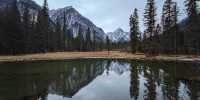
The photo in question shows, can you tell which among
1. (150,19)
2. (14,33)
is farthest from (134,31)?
(14,33)

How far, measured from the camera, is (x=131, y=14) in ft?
293

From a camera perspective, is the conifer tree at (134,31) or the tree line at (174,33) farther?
the conifer tree at (134,31)

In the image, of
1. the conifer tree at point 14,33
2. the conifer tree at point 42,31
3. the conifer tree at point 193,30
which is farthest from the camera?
the conifer tree at point 42,31

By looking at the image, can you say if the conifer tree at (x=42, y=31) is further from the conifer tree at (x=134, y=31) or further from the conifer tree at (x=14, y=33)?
the conifer tree at (x=134, y=31)

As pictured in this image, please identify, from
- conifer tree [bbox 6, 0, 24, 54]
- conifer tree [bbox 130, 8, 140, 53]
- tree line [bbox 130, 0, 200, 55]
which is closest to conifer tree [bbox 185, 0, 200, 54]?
tree line [bbox 130, 0, 200, 55]

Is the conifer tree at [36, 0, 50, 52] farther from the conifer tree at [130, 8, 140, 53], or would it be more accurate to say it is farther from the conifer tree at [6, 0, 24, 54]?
the conifer tree at [130, 8, 140, 53]

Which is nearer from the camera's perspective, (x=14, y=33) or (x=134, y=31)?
(x=14, y=33)

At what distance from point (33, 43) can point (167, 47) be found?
42.5m

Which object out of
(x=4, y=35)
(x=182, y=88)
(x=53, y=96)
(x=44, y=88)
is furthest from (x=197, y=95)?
(x=4, y=35)

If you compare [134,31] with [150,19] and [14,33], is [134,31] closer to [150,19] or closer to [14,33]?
[150,19]

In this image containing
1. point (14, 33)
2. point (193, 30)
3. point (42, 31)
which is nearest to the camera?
point (193, 30)

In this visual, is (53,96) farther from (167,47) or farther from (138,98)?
(167,47)

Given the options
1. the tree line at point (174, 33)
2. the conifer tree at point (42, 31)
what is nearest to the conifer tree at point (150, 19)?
the tree line at point (174, 33)

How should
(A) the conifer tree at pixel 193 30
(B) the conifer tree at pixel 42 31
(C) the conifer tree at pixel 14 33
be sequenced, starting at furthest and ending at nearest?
(B) the conifer tree at pixel 42 31 < (C) the conifer tree at pixel 14 33 < (A) the conifer tree at pixel 193 30
